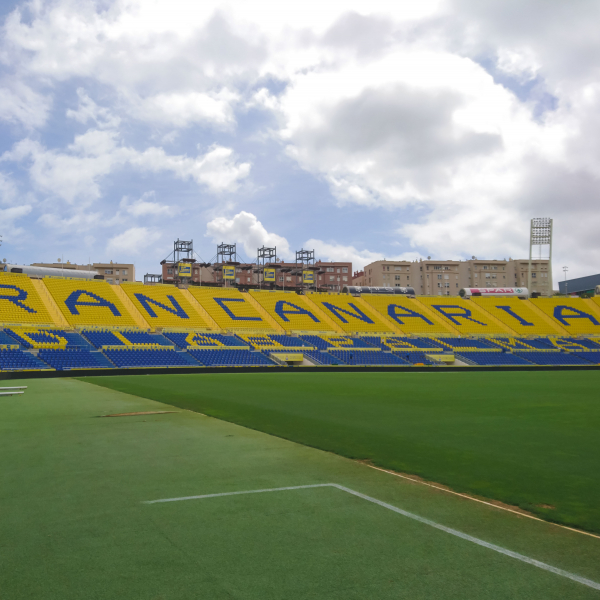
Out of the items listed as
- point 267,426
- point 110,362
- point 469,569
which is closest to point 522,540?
point 469,569

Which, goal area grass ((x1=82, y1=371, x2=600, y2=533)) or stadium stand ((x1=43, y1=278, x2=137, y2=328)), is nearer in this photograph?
goal area grass ((x1=82, y1=371, x2=600, y2=533))

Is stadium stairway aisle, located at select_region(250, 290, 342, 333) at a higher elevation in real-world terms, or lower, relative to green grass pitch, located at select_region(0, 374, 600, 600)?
higher

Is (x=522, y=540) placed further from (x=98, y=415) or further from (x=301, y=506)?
(x=98, y=415)

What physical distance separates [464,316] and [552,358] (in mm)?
15219

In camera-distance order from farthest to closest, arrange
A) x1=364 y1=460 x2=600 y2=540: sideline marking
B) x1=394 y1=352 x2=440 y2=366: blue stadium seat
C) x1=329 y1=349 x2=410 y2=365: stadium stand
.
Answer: x1=394 y1=352 x2=440 y2=366: blue stadium seat < x1=329 y1=349 x2=410 y2=365: stadium stand < x1=364 y1=460 x2=600 y2=540: sideline marking

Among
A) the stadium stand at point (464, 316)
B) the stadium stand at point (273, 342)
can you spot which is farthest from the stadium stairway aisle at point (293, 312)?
the stadium stand at point (464, 316)

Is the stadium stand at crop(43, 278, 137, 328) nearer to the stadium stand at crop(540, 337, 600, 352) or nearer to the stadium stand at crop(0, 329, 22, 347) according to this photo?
the stadium stand at crop(0, 329, 22, 347)

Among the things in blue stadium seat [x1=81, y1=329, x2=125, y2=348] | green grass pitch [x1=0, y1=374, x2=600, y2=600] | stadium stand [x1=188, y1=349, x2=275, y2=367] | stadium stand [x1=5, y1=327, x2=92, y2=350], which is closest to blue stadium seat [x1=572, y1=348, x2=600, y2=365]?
stadium stand [x1=188, y1=349, x2=275, y2=367]

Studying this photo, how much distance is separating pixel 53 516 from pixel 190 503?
5.07 ft

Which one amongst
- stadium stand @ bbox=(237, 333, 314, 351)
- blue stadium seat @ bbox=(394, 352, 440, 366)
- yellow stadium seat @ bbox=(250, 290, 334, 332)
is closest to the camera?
blue stadium seat @ bbox=(394, 352, 440, 366)

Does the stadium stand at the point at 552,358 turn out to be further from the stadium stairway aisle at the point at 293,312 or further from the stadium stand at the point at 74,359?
the stadium stand at the point at 74,359

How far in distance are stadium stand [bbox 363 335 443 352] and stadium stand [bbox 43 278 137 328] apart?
25.9 m

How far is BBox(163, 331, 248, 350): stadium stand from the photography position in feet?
154

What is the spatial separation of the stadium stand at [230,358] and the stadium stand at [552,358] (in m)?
27.8
